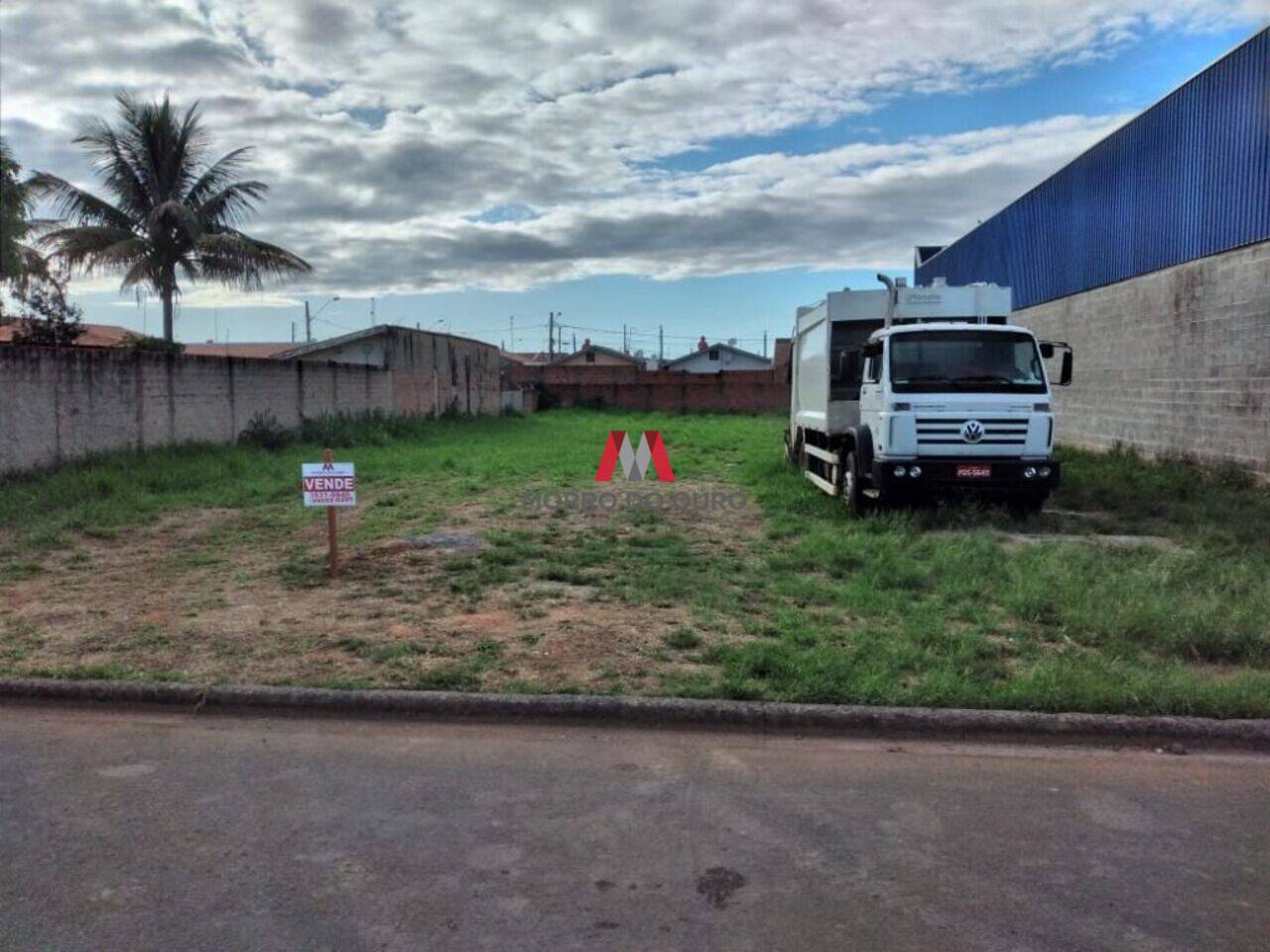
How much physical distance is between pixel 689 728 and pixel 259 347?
57101 mm

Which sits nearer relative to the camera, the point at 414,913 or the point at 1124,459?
the point at 414,913

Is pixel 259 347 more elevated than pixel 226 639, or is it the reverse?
pixel 259 347

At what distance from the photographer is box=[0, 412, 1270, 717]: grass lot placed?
5.28m

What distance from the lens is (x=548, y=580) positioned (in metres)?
A: 7.87

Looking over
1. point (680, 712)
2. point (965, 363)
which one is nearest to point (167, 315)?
point (965, 363)

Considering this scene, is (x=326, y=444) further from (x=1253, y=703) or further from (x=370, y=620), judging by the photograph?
(x=1253, y=703)

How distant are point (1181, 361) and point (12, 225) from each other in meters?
20.9

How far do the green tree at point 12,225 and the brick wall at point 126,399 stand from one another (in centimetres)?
387

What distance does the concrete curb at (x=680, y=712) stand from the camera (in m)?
4.63

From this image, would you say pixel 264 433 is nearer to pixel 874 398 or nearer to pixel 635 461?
pixel 635 461

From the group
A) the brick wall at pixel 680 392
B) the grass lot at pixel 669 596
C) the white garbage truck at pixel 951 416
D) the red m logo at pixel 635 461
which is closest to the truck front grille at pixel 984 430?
the white garbage truck at pixel 951 416

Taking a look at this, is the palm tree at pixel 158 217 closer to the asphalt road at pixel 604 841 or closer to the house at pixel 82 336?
the house at pixel 82 336

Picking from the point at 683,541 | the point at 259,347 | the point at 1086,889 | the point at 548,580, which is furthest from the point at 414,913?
the point at 259,347

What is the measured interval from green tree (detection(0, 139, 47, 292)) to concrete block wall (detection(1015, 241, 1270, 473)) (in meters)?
20.2
